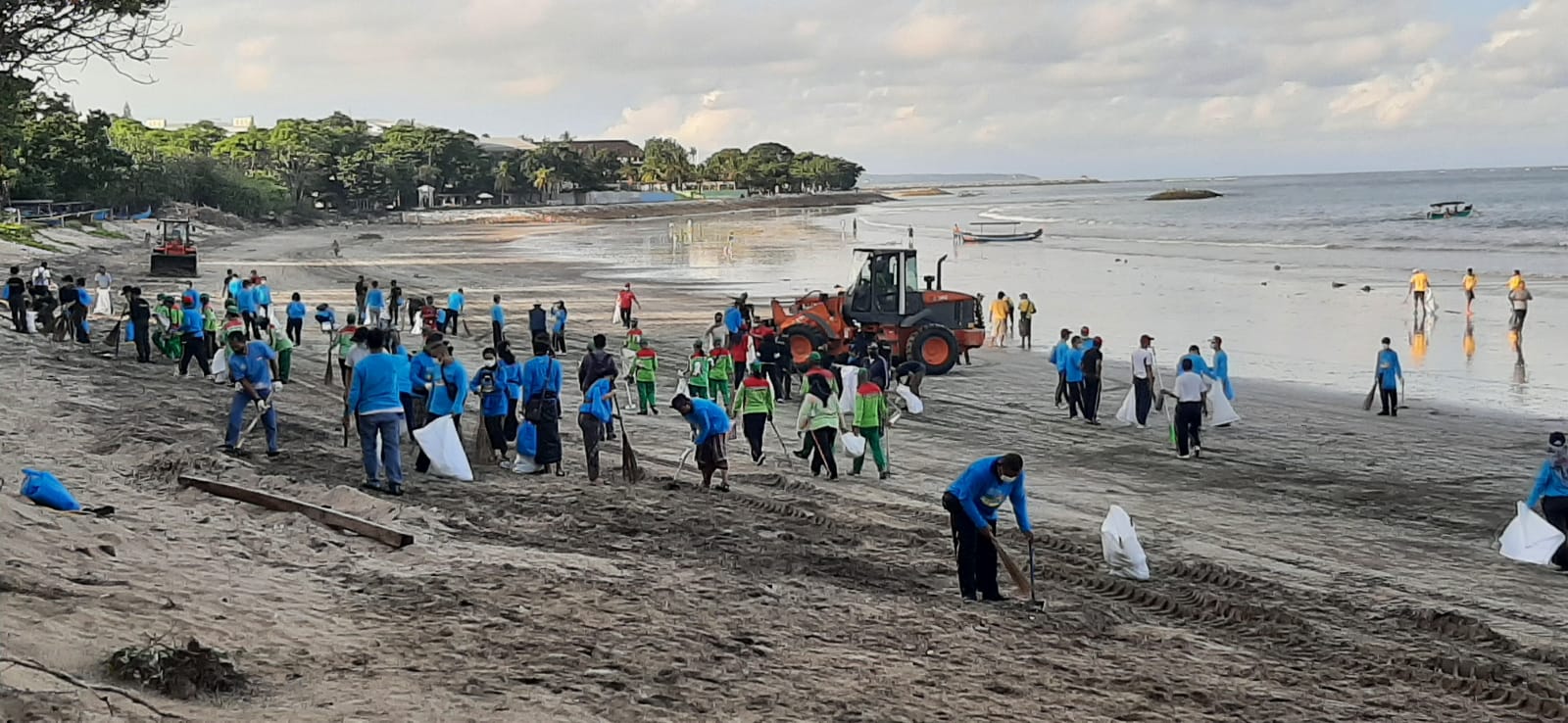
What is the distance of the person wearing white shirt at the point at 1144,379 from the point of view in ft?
51.4

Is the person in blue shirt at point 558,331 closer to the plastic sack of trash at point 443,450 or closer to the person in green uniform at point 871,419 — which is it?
the person in green uniform at point 871,419

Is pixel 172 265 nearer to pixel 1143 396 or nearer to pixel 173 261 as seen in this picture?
pixel 173 261

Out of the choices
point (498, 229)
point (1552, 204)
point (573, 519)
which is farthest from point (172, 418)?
point (1552, 204)

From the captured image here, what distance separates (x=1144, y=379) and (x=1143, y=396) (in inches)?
7.9

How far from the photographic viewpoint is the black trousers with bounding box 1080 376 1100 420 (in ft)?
52.9

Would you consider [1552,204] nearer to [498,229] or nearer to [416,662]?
[498,229]

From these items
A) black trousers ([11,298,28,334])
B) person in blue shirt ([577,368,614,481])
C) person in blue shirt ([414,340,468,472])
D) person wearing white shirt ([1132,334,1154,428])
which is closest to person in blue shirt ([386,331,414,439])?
person in blue shirt ([414,340,468,472])

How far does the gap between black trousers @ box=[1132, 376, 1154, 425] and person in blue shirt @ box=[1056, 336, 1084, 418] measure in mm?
683

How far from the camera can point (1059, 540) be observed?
1020 centimetres

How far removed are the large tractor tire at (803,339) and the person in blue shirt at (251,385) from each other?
932 centimetres

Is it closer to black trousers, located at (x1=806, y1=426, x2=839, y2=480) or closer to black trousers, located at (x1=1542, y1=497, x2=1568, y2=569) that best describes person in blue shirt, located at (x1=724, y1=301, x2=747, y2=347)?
black trousers, located at (x1=806, y1=426, x2=839, y2=480)

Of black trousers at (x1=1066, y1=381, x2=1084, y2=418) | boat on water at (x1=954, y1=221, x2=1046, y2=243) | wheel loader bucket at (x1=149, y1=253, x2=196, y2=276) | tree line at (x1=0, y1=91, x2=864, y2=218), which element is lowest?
black trousers at (x1=1066, y1=381, x2=1084, y2=418)

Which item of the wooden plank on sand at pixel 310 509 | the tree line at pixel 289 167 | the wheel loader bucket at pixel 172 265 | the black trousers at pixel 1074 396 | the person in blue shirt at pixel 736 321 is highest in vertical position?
the tree line at pixel 289 167

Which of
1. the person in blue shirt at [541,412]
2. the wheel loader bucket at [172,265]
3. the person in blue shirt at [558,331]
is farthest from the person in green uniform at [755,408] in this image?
the wheel loader bucket at [172,265]
